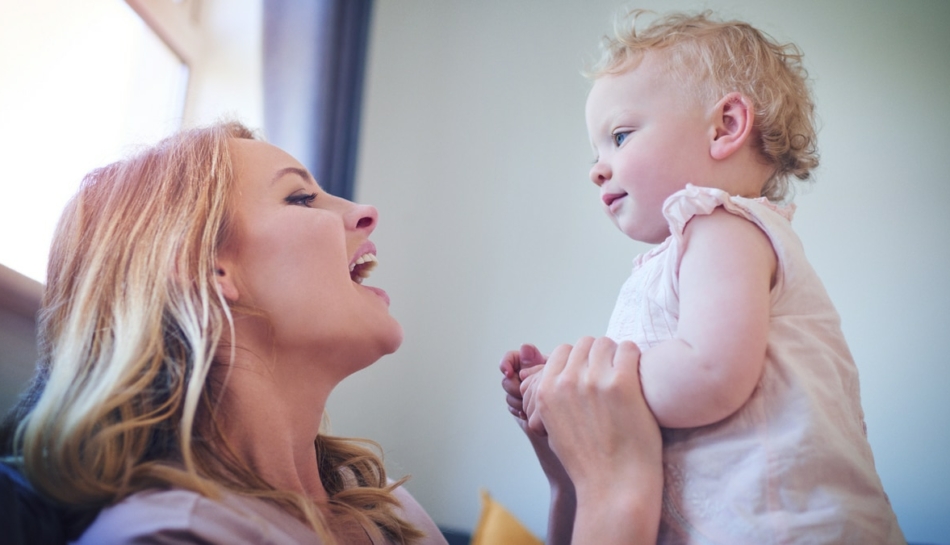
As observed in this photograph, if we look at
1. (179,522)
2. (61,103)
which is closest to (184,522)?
(179,522)

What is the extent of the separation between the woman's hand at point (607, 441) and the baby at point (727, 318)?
0.09 feet

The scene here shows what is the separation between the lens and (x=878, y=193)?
188 cm

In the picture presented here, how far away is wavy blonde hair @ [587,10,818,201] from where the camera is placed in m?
1.02

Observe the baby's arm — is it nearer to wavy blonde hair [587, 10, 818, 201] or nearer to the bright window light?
wavy blonde hair [587, 10, 818, 201]

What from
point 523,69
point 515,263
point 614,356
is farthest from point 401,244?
point 614,356

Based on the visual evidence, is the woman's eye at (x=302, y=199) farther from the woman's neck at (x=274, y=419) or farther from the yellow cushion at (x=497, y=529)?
the yellow cushion at (x=497, y=529)

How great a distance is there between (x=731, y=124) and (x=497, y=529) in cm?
66

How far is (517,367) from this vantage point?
3.40 ft

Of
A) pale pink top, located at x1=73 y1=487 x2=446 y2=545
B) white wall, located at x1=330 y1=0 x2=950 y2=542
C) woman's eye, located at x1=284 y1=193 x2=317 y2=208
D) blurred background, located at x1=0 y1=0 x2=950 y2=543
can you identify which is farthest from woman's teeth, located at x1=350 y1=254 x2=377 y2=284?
white wall, located at x1=330 y1=0 x2=950 y2=542

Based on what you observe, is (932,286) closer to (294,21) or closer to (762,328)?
(762,328)

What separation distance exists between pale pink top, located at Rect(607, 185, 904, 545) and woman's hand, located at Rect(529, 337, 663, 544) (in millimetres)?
49

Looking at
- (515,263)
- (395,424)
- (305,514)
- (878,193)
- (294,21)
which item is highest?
(294,21)

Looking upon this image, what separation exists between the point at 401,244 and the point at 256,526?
1370 mm

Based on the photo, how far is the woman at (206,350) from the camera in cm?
71
